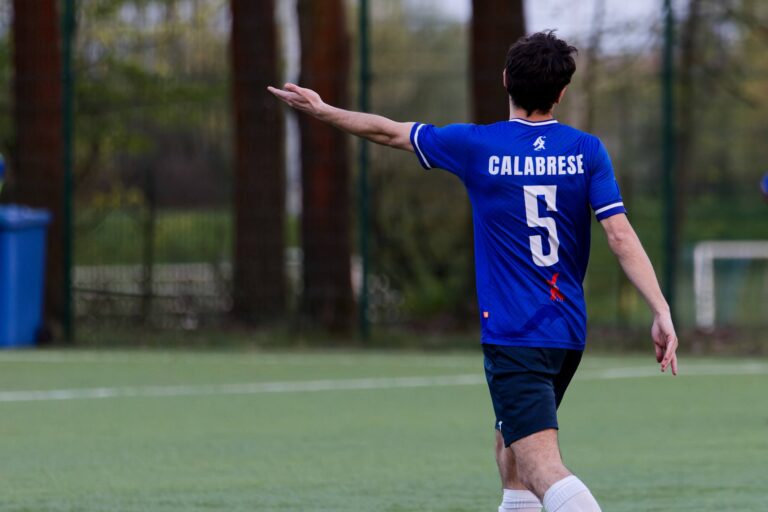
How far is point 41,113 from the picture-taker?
16.6m

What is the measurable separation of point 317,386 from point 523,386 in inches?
307

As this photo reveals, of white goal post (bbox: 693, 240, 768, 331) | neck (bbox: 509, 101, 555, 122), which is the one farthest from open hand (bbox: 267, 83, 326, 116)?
white goal post (bbox: 693, 240, 768, 331)

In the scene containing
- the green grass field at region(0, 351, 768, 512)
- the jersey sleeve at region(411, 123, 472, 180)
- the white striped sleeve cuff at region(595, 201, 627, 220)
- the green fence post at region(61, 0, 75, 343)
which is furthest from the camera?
the green fence post at region(61, 0, 75, 343)

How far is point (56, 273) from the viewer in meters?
16.6

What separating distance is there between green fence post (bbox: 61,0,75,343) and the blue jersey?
11.8 metres

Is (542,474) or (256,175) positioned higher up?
(256,175)

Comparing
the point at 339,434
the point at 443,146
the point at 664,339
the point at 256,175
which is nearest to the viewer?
the point at 664,339

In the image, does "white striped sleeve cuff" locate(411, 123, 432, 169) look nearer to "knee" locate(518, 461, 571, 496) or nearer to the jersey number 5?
the jersey number 5

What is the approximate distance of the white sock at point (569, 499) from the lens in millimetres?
4938

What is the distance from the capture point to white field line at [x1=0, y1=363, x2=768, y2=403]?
40.3ft

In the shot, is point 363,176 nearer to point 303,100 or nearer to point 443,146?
point 303,100

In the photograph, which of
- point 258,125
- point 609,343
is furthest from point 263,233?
point 609,343

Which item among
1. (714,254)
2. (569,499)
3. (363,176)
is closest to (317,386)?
(363,176)

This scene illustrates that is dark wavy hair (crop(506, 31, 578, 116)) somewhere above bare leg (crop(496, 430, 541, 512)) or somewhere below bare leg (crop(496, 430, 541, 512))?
above
